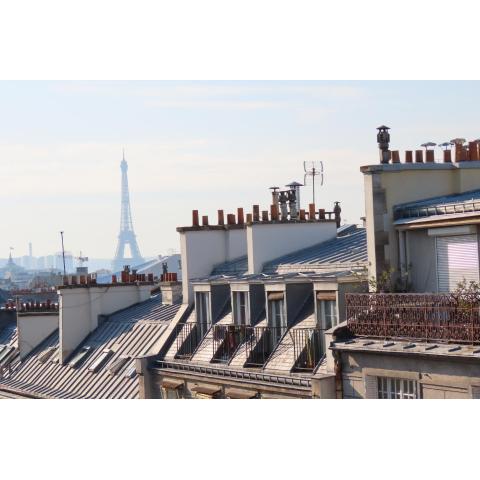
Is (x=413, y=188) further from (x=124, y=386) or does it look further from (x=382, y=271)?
(x=124, y=386)

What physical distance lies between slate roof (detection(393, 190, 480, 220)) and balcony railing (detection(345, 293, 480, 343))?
2.27 meters

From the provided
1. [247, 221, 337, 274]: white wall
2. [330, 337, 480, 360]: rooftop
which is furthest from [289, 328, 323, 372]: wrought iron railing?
[247, 221, 337, 274]: white wall

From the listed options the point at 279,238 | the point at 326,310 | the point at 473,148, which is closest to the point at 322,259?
the point at 279,238

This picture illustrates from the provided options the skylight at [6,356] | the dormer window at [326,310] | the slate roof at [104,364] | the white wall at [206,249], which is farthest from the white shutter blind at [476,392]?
the skylight at [6,356]

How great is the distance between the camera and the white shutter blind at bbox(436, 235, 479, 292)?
26266 millimetres

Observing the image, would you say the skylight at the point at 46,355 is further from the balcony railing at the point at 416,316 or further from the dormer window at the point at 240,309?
the balcony railing at the point at 416,316

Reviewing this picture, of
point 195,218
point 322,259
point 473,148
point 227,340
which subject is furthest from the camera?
point 195,218

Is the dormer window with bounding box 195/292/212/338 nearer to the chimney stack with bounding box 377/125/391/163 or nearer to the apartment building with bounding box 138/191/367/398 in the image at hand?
the apartment building with bounding box 138/191/367/398

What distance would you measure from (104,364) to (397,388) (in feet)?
63.7

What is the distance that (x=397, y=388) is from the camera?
981 inches

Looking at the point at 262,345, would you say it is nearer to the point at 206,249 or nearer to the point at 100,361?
the point at 206,249

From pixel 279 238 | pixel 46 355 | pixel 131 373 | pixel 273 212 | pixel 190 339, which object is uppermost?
pixel 273 212

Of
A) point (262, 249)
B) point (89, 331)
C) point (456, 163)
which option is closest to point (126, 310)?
point (89, 331)

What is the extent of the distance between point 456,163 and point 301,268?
616 centimetres
